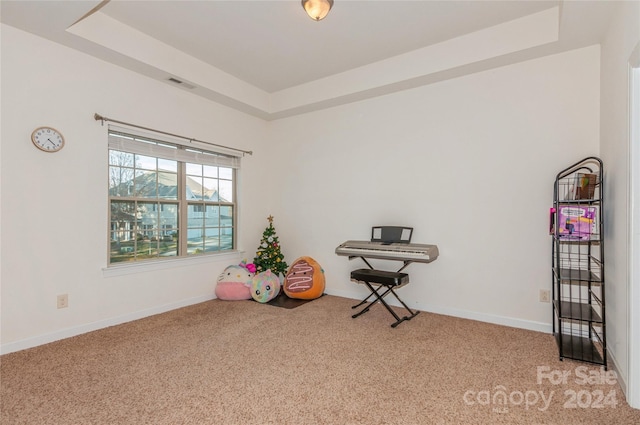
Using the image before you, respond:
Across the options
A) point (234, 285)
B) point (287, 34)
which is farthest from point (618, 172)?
point (234, 285)

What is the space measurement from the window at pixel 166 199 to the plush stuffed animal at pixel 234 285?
42 centimetres

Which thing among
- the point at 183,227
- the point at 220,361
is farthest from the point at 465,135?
the point at 183,227

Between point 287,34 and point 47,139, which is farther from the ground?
point 287,34

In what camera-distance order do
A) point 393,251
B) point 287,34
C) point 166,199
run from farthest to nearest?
point 166,199, point 393,251, point 287,34

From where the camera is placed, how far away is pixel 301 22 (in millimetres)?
2965

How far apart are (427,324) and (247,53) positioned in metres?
3.40

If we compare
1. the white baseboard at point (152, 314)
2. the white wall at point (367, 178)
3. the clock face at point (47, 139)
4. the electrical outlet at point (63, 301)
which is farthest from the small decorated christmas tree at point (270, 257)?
the clock face at point (47, 139)

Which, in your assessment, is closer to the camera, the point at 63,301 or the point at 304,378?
the point at 304,378

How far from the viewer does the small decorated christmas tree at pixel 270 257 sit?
4535 millimetres

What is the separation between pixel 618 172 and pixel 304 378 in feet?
8.24

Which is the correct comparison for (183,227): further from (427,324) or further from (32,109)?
(427,324)

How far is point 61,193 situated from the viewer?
289 centimetres

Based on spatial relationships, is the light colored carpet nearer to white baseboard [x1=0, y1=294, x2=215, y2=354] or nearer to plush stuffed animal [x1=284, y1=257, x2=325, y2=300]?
white baseboard [x1=0, y1=294, x2=215, y2=354]

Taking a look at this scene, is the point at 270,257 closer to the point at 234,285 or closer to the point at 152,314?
the point at 234,285
